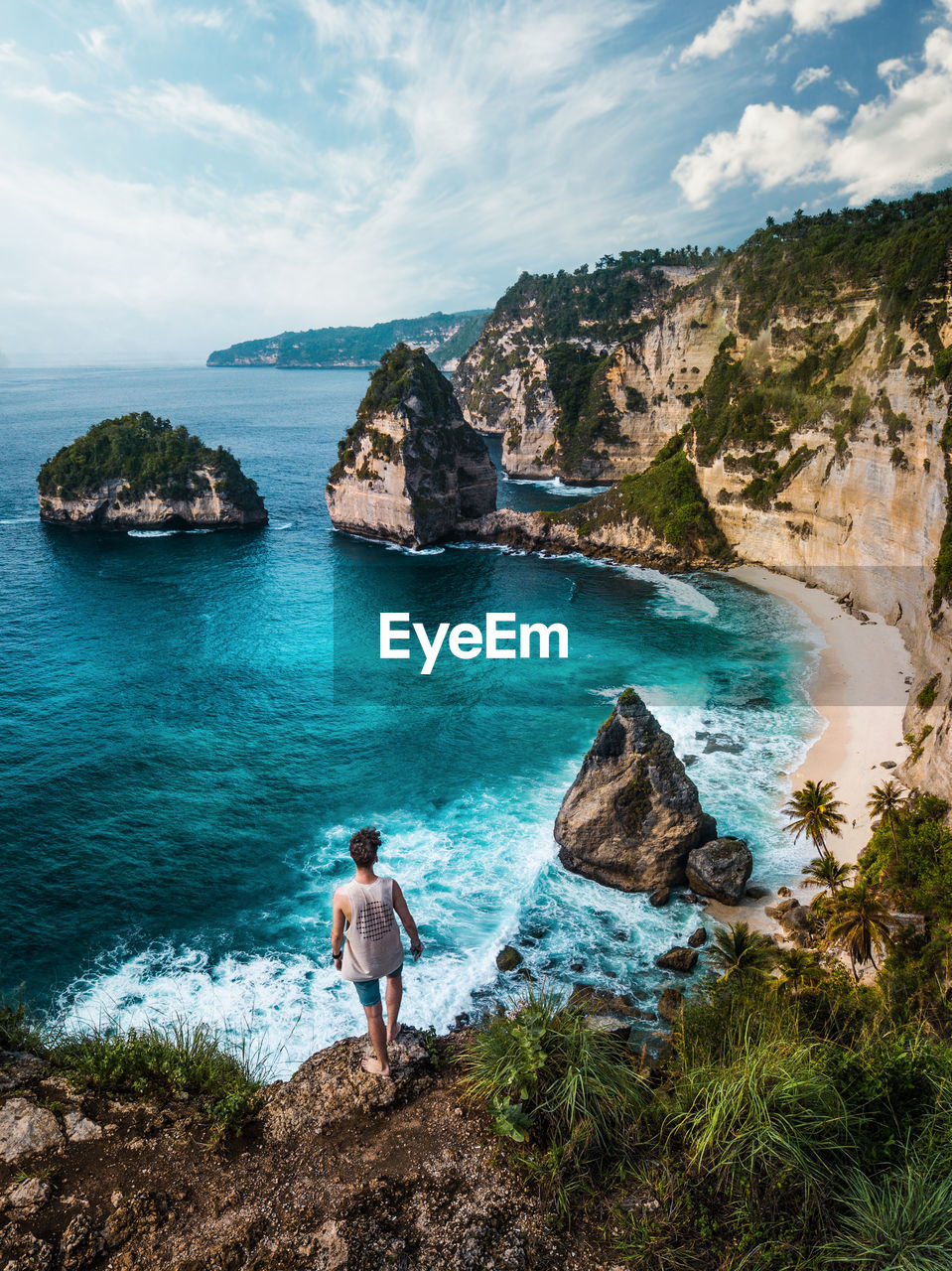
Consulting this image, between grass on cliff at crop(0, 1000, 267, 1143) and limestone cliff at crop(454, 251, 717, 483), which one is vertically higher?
limestone cliff at crop(454, 251, 717, 483)

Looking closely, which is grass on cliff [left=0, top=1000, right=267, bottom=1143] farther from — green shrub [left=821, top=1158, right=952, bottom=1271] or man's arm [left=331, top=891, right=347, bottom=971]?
green shrub [left=821, top=1158, right=952, bottom=1271]

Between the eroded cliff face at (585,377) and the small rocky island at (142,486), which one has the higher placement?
the eroded cliff face at (585,377)

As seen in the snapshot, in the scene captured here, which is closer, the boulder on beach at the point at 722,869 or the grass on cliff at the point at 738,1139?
the grass on cliff at the point at 738,1139

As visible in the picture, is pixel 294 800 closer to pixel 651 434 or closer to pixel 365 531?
pixel 365 531

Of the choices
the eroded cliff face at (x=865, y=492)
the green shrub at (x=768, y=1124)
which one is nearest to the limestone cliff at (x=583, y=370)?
the eroded cliff face at (x=865, y=492)

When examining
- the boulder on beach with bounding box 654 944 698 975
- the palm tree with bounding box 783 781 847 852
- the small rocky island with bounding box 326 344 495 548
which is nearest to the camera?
the boulder on beach with bounding box 654 944 698 975

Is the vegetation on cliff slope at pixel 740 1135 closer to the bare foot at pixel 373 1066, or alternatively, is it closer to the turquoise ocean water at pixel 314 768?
the bare foot at pixel 373 1066

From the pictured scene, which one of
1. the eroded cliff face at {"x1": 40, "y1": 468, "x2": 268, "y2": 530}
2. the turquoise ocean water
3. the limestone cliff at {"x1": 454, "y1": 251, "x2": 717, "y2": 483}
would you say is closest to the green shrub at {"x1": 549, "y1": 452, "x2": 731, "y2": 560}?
the turquoise ocean water

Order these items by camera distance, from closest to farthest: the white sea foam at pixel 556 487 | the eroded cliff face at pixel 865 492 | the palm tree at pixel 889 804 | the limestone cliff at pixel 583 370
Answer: the palm tree at pixel 889 804, the eroded cliff face at pixel 865 492, the limestone cliff at pixel 583 370, the white sea foam at pixel 556 487

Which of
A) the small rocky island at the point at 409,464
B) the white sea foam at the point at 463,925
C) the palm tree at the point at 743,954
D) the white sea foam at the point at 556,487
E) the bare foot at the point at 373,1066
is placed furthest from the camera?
the white sea foam at the point at 556,487
